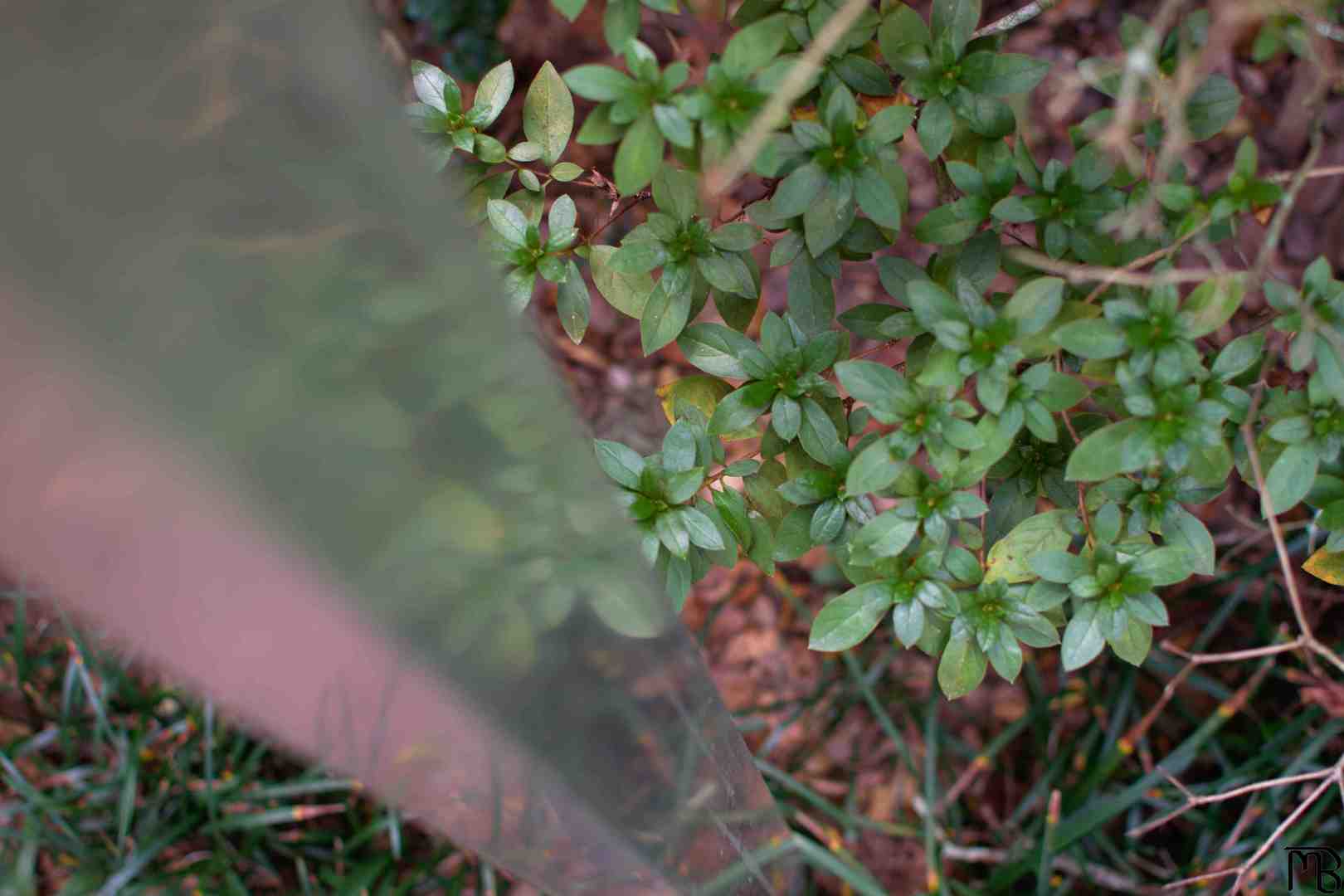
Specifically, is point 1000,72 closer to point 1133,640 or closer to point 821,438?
point 821,438

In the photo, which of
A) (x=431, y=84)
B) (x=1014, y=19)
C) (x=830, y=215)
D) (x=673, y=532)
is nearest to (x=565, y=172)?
(x=431, y=84)

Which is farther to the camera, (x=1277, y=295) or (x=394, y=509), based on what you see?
(x=1277, y=295)

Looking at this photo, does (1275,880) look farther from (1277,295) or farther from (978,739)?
(1277,295)

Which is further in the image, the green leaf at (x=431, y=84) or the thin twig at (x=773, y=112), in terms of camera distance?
the green leaf at (x=431, y=84)

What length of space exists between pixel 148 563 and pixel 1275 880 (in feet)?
5.82

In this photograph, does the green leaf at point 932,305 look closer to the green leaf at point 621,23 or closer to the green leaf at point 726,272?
the green leaf at point 726,272

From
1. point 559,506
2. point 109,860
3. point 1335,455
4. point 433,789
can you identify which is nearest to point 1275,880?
point 1335,455

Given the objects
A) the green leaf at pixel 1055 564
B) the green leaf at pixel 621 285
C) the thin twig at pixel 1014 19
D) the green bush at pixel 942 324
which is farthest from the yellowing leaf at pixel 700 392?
the thin twig at pixel 1014 19

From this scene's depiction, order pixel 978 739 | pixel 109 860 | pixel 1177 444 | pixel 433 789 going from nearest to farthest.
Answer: pixel 1177 444, pixel 433 789, pixel 109 860, pixel 978 739

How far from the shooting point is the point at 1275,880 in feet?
5.42

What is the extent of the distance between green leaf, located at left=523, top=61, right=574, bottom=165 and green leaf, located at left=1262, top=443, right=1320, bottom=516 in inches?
27.7

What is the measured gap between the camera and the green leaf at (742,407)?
1.00 meters

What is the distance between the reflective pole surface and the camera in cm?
37

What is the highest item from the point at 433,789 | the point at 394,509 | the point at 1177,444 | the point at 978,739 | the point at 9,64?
the point at 9,64
